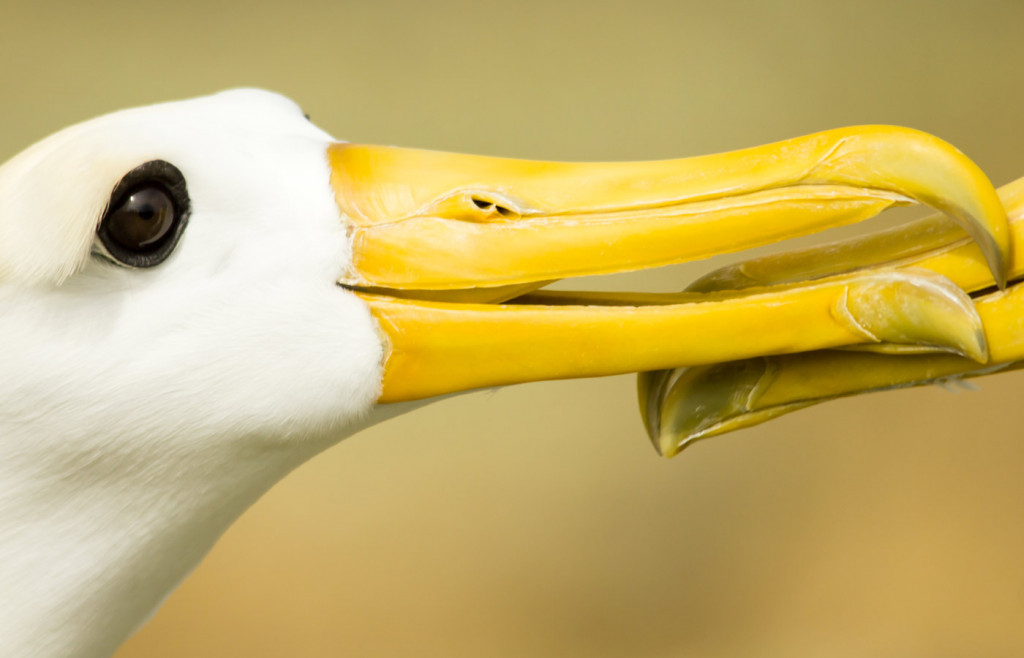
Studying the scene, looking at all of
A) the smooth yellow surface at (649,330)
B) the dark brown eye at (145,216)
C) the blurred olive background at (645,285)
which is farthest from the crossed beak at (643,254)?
the blurred olive background at (645,285)

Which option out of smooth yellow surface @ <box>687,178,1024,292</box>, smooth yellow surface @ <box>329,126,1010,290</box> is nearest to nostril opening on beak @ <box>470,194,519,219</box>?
smooth yellow surface @ <box>329,126,1010,290</box>

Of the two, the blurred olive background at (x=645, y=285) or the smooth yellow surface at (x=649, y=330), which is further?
the blurred olive background at (x=645, y=285)

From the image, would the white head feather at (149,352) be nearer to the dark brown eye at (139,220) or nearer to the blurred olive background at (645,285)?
the dark brown eye at (139,220)

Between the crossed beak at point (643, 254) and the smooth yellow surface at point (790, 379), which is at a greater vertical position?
the crossed beak at point (643, 254)

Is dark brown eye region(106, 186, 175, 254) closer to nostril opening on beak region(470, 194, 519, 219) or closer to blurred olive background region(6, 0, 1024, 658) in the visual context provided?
nostril opening on beak region(470, 194, 519, 219)

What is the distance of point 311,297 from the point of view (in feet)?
1.93

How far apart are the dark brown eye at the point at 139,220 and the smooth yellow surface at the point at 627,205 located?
0.37 feet

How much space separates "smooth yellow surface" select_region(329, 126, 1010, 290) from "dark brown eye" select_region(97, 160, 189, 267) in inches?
4.1

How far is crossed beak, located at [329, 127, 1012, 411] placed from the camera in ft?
1.82

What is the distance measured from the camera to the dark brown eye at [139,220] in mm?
564

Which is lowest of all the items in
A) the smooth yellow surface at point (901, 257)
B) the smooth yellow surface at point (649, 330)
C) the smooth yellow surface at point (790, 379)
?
the smooth yellow surface at point (790, 379)

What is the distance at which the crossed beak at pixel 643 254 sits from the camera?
0.56m

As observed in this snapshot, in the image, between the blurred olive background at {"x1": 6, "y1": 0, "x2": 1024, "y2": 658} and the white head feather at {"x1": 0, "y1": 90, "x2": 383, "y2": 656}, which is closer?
the white head feather at {"x1": 0, "y1": 90, "x2": 383, "y2": 656}

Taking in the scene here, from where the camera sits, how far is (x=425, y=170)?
2.08 ft
